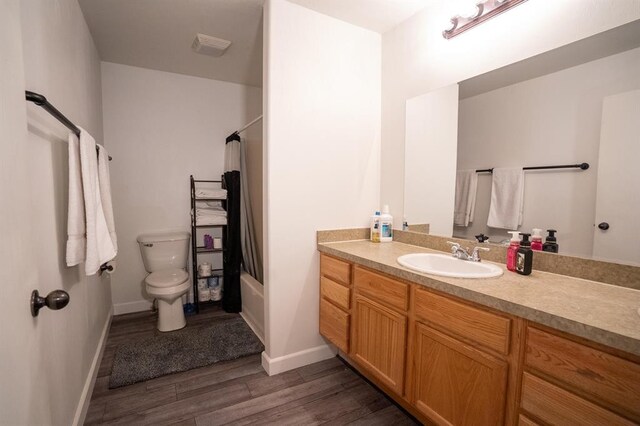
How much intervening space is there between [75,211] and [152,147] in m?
1.87

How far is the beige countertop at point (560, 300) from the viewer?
79cm

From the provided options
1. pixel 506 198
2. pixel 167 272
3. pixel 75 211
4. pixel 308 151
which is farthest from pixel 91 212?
pixel 506 198

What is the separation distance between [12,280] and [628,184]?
1.94 m

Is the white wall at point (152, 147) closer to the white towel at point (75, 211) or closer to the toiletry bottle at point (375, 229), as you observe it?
the white towel at point (75, 211)

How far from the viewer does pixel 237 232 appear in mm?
2912

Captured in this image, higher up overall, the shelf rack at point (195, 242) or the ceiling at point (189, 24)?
the ceiling at point (189, 24)

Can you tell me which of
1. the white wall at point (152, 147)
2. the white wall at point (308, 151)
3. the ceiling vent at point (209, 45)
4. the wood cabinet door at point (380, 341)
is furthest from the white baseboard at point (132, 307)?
the ceiling vent at point (209, 45)

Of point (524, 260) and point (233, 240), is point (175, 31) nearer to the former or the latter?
point (233, 240)

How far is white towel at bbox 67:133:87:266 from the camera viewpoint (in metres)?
1.26

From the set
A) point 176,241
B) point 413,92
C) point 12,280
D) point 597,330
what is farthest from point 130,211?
point 597,330

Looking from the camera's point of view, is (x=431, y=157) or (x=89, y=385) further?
(x=431, y=157)

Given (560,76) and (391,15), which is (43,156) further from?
(560,76)

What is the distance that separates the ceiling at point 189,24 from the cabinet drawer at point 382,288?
5.48ft

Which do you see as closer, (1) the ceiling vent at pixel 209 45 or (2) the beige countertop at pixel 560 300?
(2) the beige countertop at pixel 560 300
